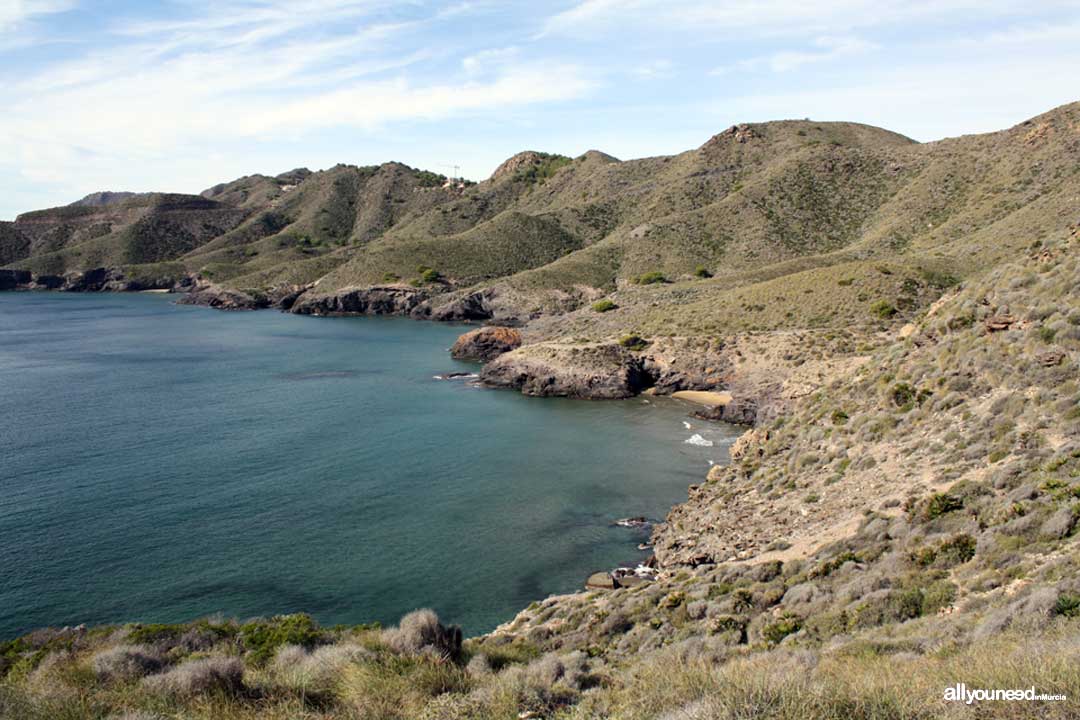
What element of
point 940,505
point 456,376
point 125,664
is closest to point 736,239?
point 456,376

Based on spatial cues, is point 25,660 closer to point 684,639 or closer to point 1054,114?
point 684,639

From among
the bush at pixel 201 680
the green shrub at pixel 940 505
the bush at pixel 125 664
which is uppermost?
the green shrub at pixel 940 505

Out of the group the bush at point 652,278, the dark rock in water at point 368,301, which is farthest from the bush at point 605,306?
the dark rock in water at point 368,301

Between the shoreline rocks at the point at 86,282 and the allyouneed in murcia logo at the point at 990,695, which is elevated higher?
the shoreline rocks at the point at 86,282

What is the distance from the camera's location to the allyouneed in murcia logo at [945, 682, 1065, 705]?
30.0ft

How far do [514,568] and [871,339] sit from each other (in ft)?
135

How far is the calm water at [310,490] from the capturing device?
30156 mm

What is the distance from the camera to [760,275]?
91.8 m

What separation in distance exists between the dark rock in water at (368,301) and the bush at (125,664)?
12006 centimetres

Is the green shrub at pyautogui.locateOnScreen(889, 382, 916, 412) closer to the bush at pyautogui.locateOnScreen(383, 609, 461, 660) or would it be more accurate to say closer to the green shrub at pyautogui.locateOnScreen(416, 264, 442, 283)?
the bush at pyautogui.locateOnScreen(383, 609, 461, 660)

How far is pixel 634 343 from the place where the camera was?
233ft

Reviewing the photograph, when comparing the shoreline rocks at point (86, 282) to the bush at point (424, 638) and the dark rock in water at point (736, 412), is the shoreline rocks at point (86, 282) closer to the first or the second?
the dark rock in water at point (736, 412)

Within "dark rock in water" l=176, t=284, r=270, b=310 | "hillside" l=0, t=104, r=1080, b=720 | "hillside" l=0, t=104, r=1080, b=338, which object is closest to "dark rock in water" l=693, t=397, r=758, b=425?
"hillside" l=0, t=104, r=1080, b=720

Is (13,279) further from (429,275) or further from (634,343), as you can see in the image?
(634,343)
